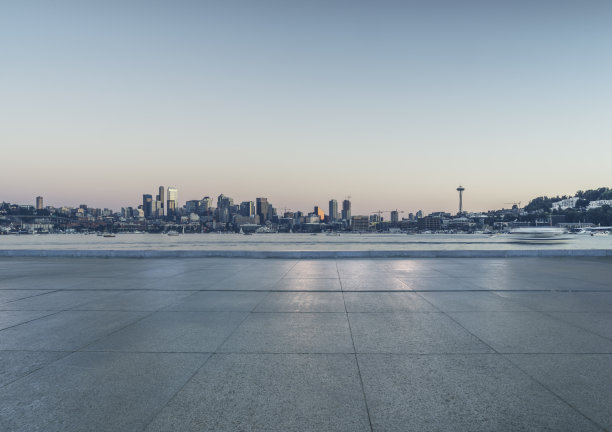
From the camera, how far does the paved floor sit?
3725 millimetres

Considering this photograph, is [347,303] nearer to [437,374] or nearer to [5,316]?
[437,374]

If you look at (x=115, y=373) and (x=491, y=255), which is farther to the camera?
(x=491, y=255)

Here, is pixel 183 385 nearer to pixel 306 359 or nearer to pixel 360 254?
pixel 306 359

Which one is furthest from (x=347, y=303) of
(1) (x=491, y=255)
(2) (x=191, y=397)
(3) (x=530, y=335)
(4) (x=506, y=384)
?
(1) (x=491, y=255)

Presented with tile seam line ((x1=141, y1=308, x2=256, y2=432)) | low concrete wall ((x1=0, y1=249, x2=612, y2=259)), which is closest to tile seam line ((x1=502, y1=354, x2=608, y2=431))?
tile seam line ((x1=141, y1=308, x2=256, y2=432))

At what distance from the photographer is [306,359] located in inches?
207

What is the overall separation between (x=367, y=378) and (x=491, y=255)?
64.9 feet

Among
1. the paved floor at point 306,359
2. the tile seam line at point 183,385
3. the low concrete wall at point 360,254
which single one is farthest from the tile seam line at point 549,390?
the low concrete wall at point 360,254

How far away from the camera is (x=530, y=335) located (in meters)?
6.29

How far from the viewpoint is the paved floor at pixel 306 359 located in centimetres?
372

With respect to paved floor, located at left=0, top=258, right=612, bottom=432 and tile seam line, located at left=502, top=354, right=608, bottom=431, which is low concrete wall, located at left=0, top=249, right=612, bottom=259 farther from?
tile seam line, located at left=502, top=354, right=608, bottom=431

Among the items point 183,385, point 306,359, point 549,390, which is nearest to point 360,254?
point 306,359

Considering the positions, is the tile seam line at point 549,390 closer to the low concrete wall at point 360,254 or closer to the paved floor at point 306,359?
the paved floor at point 306,359

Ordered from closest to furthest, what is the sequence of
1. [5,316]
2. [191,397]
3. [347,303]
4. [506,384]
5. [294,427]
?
[294,427]
[191,397]
[506,384]
[5,316]
[347,303]
